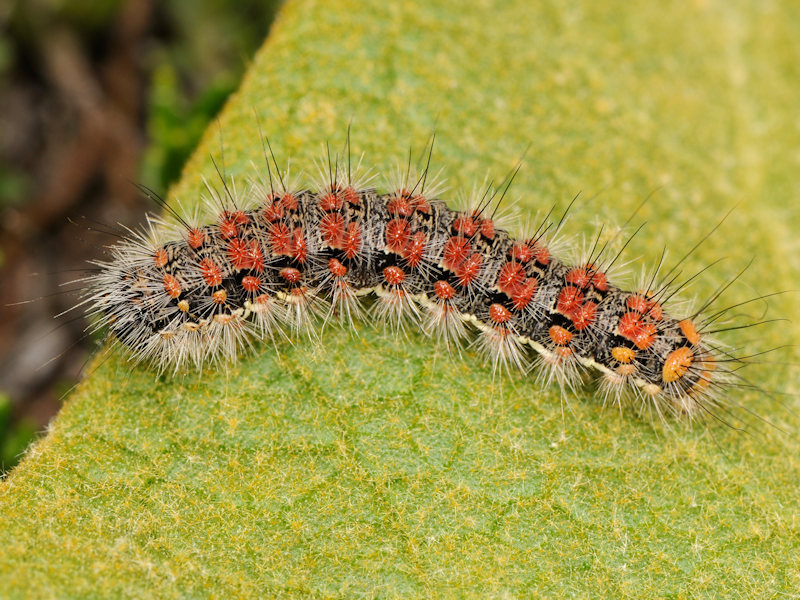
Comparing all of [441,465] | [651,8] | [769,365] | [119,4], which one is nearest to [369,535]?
[441,465]

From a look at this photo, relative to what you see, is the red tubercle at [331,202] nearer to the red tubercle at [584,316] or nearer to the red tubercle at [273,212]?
the red tubercle at [273,212]

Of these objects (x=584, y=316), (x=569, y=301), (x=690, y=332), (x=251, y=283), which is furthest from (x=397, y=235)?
(x=690, y=332)

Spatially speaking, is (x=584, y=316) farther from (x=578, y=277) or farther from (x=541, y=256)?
(x=541, y=256)

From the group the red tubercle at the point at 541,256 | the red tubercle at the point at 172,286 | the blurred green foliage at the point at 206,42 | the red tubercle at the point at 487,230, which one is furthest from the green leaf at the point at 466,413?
the blurred green foliage at the point at 206,42

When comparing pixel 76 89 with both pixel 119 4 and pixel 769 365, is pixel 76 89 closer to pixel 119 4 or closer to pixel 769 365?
pixel 119 4

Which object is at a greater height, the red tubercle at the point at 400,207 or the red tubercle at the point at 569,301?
the red tubercle at the point at 400,207

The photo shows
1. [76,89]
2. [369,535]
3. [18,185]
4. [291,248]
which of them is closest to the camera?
[369,535]
